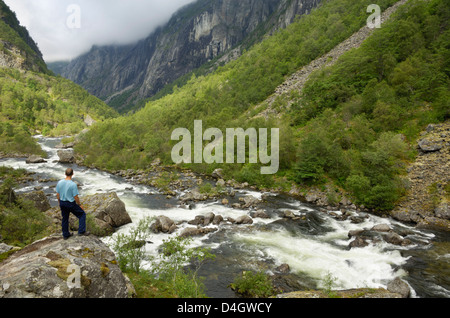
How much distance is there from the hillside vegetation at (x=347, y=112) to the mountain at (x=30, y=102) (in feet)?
81.4

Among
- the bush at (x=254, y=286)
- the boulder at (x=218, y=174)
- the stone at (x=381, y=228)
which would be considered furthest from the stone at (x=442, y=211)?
the boulder at (x=218, y=174)

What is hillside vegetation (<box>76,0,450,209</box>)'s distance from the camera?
28.8 m

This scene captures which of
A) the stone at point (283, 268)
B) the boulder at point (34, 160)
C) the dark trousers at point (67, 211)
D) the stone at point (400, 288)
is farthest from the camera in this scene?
the boulder at point (34, 160)

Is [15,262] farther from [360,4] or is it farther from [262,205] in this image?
[360,4]

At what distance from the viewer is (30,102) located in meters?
117

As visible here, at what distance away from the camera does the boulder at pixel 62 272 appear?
5391 millimetres

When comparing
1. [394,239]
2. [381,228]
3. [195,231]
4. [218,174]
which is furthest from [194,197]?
[394,239]

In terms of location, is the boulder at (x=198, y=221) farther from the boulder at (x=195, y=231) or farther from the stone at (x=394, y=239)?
the stone at (x=394, y=239)

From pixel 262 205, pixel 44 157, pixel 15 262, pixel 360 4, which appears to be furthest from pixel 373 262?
pixel 360 4

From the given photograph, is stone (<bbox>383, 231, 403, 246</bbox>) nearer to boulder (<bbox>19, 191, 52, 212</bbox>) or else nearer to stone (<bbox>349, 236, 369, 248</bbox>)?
stone (<bbox>349, 236, 369, 248</bbox>)

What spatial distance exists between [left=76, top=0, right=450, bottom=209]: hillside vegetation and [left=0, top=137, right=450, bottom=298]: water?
7284mm

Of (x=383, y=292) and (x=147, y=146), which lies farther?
(x=147, y=146)
